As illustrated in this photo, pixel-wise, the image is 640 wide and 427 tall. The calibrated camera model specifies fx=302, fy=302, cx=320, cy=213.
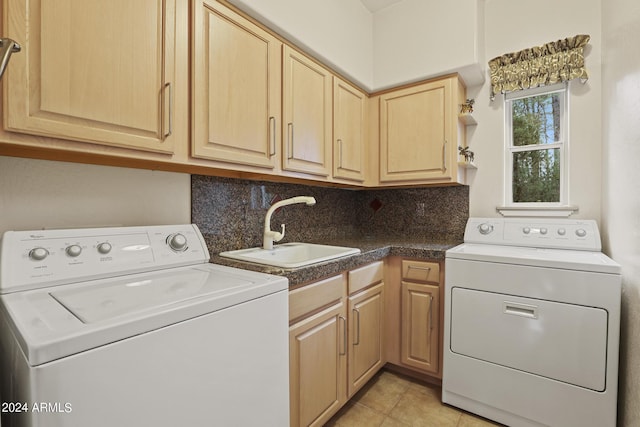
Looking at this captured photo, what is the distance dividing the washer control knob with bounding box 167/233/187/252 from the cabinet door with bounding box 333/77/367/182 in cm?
→ 105

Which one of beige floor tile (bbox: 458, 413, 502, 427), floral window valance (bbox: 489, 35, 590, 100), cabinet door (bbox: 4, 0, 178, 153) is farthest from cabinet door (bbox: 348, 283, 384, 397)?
floral window valance (bbox: 489, 35, 590, 100)

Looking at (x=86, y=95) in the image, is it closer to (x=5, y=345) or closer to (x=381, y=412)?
(x=5, y=345)

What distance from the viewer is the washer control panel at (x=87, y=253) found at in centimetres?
92

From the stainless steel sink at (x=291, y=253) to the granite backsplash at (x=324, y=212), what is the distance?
129 mm

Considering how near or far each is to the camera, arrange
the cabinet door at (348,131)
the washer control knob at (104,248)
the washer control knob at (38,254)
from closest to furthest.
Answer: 1. the washer control knob at (38,254)
2. the washer control knob at (104,248)
3. the cabinet door at (348,131)

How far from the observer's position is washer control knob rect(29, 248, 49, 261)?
949mm

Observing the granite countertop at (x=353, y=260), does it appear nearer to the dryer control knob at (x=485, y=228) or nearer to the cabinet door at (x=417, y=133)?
the dryer control knob at (x=485, y=228)

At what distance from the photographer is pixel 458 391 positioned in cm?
174

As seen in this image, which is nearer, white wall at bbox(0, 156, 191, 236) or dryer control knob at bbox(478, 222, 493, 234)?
white wall at bbox(0, 156, 191, 236)

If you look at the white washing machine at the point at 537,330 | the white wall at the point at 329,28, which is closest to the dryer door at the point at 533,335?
the white washing machine at the point at 537,330

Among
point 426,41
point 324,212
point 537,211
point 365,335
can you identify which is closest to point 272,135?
point 324,212

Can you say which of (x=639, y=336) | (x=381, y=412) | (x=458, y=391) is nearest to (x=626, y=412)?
(x=639, y=336)

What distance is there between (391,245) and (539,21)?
1844 mm

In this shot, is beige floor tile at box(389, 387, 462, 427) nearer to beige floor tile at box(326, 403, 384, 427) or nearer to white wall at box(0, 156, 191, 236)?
beige floor tile at box(326, 403, 384, 427)
